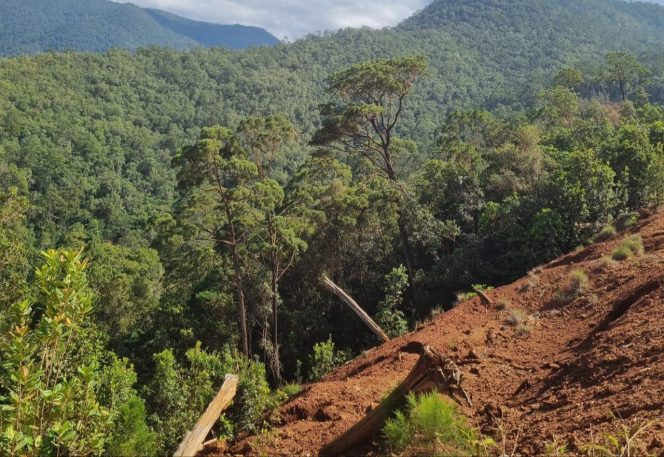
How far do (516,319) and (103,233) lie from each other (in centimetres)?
5254

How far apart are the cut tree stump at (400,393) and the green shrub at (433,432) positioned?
1.74ft

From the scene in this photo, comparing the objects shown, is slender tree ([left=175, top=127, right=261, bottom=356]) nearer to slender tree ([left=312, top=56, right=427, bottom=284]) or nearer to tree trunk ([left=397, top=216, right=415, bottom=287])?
slender tree ([left=312, top=56, right=427, bottom=284])

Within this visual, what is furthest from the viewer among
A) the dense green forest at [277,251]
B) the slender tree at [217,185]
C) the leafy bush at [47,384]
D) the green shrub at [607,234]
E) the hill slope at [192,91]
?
the hill slope at [192,91]

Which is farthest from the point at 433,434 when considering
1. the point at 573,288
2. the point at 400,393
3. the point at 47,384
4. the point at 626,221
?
the point at 626,221

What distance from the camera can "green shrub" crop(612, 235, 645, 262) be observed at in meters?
8.45

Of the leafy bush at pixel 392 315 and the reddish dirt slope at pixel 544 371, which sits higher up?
the reddish dirt slope at pixel 544 371

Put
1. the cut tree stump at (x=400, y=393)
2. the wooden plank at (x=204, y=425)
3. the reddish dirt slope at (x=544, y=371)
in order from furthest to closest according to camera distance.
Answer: the wooden plank at (x=204, y=425), the cut tree stump at (x=400, y=393), the reddish dirt slope at (x=544, y=371)

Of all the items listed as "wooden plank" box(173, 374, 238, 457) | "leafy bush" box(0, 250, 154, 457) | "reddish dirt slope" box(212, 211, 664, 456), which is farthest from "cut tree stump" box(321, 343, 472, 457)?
"leafy bush" box(0, 250, 154, 457)

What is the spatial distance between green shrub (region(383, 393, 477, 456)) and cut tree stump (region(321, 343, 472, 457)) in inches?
20.9

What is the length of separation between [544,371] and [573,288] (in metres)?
2.87

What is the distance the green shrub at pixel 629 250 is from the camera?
8445 millimetres

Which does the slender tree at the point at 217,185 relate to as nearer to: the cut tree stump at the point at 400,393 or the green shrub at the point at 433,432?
the cut tree stump at the point at 400,393

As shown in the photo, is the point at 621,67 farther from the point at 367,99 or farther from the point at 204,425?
the point at 204,425

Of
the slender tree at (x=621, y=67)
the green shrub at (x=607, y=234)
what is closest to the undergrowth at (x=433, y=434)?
the green shrub at (x=607, y=234)
